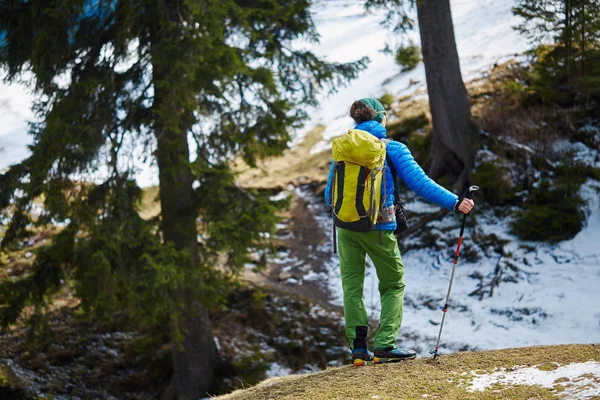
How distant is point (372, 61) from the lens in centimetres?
2283

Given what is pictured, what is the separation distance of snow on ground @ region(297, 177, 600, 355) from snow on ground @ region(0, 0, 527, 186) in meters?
5.68

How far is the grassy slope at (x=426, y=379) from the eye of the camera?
4.48m

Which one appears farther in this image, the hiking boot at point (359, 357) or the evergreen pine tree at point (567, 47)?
the evergreen pine tree at point (567, 47)

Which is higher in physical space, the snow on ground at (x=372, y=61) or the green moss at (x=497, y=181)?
the snow on ground at (x=372, y=61)

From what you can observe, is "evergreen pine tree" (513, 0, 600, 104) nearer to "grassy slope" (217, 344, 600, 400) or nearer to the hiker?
the hiker

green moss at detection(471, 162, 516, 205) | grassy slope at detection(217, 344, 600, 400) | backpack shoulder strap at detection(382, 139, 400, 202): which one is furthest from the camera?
green moss at detection(471, 162, 516, 205)

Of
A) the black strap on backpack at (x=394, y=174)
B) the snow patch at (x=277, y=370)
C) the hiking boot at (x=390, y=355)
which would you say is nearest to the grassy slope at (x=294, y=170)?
the snow patch at (x=277, y=370)

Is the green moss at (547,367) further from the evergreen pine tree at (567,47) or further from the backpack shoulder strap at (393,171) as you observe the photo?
the evergreen pine tree at (567,47)

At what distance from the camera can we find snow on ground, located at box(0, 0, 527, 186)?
1789 centimetres

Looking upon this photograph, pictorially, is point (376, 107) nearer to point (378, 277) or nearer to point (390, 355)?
point (378, 277)

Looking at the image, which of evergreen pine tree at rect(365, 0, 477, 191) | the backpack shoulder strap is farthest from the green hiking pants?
evergreen pine tree at rect(365, 0, 477, 191)

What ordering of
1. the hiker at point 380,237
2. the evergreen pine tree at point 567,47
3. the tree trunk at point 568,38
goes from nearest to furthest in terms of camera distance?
the hiker at point 380,237, the evergreen pine tree at point 567,47, the tree trunk at point 568,38

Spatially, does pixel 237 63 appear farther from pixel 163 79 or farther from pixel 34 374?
pixel 34 374

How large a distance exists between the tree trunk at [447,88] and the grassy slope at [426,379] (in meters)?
7.17
